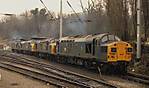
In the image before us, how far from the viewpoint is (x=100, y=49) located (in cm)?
2214

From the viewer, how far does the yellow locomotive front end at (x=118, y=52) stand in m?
21.5

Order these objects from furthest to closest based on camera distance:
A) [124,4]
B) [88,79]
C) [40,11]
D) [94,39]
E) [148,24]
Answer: [40,11] < [124,4] < [148,24] < [94,39] < [88,79]

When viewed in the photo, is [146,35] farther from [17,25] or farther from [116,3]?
[17,25]

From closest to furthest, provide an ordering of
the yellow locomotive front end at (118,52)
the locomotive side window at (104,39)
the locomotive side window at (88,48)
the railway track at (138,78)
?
the railway track at (138,78)
the yellow locomotive front end at (118,52)
the locomotive side window at (104,39)
the locomotive side window at (88,48)

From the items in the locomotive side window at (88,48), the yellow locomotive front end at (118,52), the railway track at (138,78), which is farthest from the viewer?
the locomotive side window at (88,48)

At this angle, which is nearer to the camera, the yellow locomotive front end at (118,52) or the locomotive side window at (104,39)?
the yellow locomotive front end at (118,52)

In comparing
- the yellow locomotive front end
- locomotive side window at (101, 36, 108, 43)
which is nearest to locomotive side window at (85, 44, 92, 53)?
locomotive side window at (101, 36, 108, 43)

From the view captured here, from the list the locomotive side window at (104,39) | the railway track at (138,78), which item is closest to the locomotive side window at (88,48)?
the locomotive side window at (104,39)

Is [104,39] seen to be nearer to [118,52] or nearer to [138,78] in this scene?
[118,52]

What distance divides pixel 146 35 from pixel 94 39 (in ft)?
18.6

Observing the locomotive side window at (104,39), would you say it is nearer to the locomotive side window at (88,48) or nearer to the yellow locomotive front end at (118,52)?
the yellow locomotive front end at (118,52)

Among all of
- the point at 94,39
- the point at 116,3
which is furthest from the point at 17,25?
the point at 94,39

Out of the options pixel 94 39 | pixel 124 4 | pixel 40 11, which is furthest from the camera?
pixel 40 11

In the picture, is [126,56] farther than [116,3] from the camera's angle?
No
